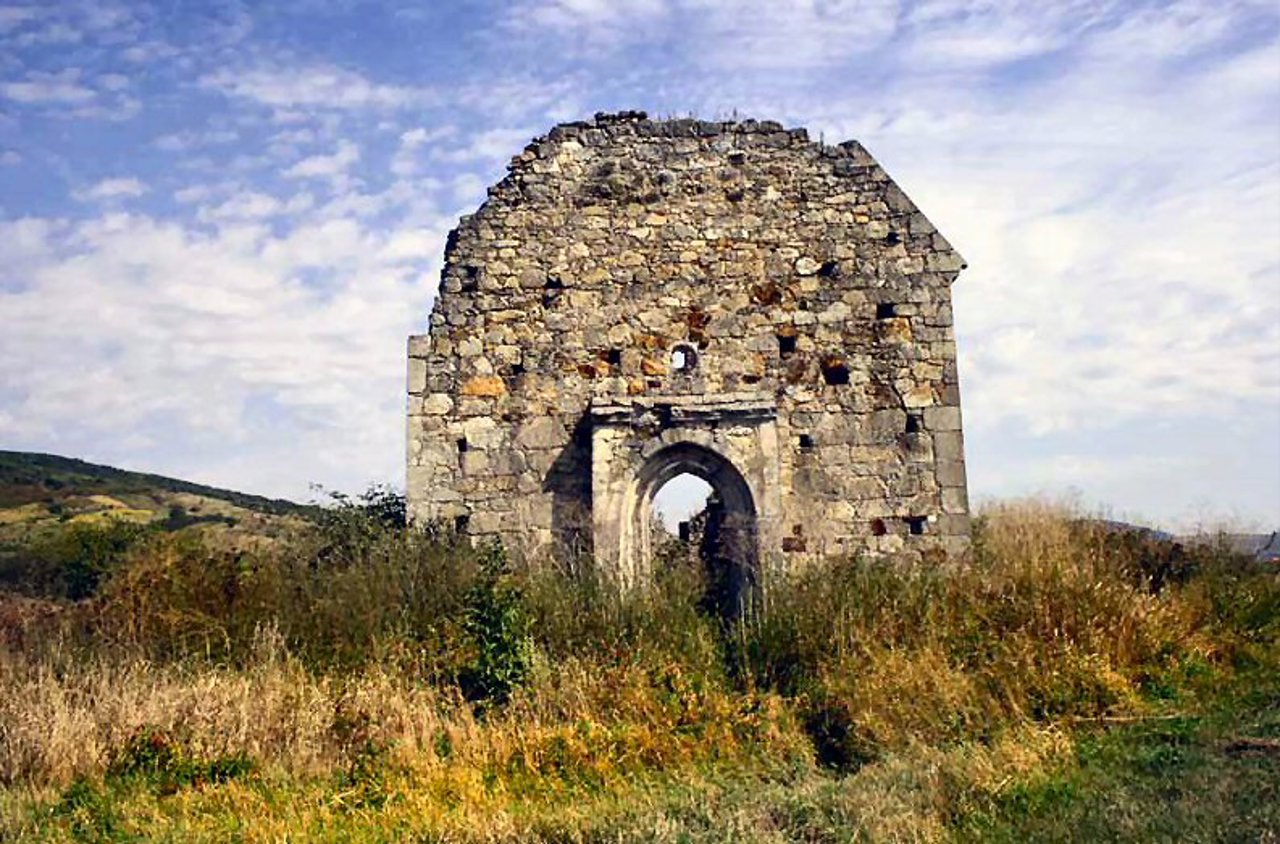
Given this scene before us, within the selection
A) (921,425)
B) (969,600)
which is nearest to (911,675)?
(969,600)

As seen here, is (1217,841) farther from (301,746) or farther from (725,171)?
(725,171)

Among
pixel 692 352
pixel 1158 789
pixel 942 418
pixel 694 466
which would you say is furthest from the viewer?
pixel 692 352

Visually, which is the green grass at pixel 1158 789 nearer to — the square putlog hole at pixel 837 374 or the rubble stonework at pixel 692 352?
the rubble stonework at pixel 692 352

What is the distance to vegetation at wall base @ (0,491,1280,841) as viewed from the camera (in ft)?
18.4

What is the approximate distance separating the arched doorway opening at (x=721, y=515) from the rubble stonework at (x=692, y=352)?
34 mm

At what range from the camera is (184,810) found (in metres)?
5.91

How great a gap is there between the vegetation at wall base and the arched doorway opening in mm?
1197

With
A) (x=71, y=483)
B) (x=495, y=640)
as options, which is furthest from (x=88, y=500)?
(x=495, y=640)

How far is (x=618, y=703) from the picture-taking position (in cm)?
741

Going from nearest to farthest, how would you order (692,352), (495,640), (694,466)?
(495,640)
(694,466)
(692,352)

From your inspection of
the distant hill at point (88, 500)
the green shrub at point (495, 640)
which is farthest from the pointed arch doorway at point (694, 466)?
the distant hill at point (88, 500)

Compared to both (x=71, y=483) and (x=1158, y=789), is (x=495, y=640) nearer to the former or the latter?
(x=1158, y=789)

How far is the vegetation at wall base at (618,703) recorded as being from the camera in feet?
18.4

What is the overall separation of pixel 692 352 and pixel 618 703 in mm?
Answer: 5128
